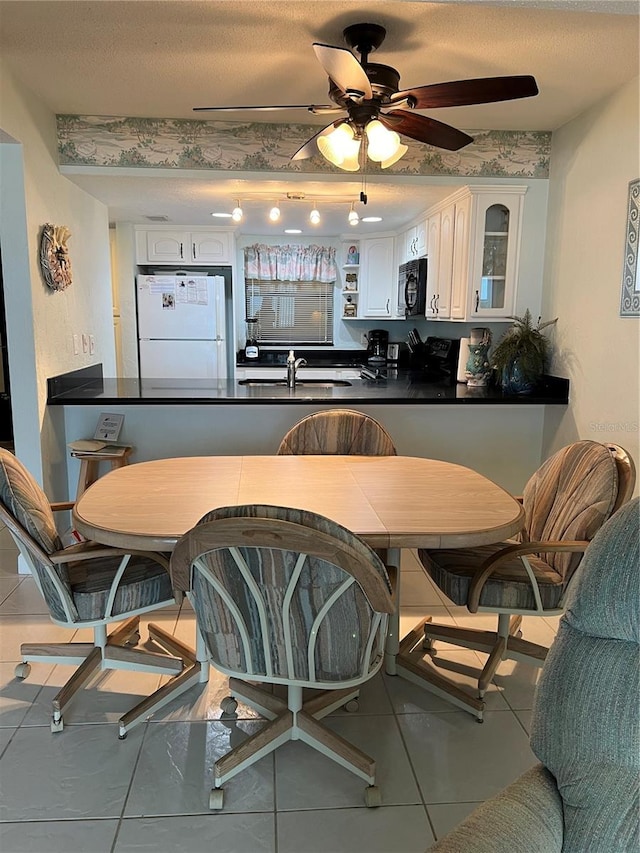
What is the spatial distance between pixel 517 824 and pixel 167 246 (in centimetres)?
566

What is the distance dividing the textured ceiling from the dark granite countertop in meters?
1.44

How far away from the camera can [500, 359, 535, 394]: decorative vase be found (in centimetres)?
347

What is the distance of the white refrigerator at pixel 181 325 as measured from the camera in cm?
572

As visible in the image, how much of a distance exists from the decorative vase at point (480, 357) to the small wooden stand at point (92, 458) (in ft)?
6.95

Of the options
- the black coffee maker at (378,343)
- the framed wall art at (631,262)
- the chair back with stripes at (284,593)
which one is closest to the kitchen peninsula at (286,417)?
the framed wall art at (631,262)

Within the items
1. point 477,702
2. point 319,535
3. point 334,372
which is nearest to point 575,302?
point 477,702

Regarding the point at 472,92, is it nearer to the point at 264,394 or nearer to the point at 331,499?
the point at 331,499

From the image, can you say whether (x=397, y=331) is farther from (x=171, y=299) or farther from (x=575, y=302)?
(x=575, y=302)

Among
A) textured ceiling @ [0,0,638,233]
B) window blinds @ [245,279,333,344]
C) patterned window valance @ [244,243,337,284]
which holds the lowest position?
window blinds @ [245,279,333,344]

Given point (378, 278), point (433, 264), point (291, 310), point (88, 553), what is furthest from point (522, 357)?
point (291, 310)

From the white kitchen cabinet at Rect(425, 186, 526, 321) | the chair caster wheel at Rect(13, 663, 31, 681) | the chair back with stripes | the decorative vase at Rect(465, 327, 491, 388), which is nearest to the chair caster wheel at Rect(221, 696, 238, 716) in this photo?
the chair back with stripes

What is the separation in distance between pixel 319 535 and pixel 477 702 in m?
1.09

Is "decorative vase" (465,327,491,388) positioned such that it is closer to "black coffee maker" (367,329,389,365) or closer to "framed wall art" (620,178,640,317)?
"framed wall art" (620,178,640,317)

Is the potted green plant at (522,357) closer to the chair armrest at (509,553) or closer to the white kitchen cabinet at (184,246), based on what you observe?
the chair armrest at (509,553)
